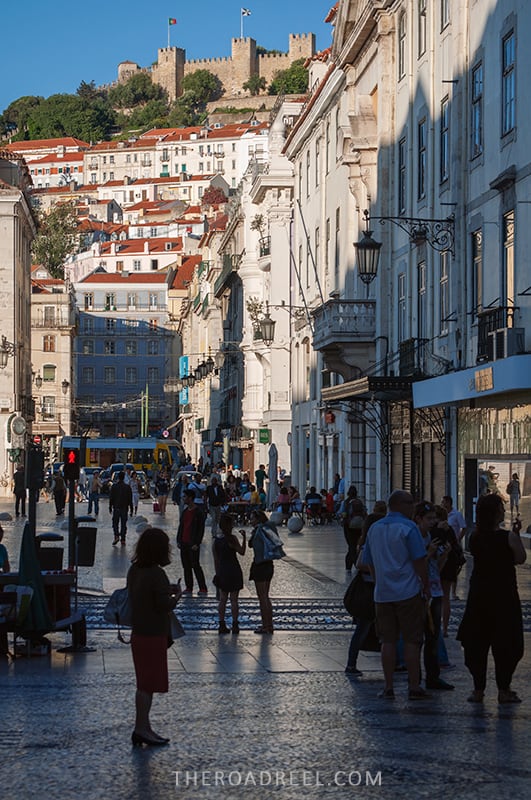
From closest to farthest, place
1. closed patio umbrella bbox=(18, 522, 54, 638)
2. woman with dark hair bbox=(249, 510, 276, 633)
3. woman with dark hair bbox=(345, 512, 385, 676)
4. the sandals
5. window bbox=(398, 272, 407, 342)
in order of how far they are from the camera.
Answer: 1. the sandals
2. woman with dark hair bbox=(345, 512, 385, 676)
3. closed patio umbrella bbox=(18, 522, 54, 638)
4. woman with dark hair bbox=(249, 510, 276, 633)
5. window bbox=(398, 272, 407, 342)

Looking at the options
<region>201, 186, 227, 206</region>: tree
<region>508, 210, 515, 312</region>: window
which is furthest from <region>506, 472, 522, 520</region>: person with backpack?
<region>201, 186, 227, 206</region>: tree

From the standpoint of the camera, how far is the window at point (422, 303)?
3353 cm

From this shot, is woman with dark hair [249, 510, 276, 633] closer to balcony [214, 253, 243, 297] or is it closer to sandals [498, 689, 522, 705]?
sandals [498, 689, 522, 705]

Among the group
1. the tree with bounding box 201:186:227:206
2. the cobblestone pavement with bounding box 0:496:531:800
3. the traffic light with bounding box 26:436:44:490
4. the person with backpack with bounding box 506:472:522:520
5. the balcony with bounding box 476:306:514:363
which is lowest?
→ the cobblestone pavement with bounding box 0:496:531:800

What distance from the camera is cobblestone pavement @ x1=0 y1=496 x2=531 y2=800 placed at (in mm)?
8359

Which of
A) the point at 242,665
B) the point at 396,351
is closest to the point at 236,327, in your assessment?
the point at 396,351

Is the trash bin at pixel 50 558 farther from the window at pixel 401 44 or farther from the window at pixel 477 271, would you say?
the window at pixel 401 44

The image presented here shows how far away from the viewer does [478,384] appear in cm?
2650

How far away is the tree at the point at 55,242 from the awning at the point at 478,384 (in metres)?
121

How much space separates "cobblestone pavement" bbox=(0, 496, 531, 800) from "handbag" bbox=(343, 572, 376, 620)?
581mm

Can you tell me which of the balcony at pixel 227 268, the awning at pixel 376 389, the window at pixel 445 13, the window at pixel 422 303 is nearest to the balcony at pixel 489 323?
the awning at pixel 376 389

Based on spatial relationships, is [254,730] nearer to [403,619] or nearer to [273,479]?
[403,619]

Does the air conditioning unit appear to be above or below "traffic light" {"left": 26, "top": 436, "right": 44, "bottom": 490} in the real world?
above

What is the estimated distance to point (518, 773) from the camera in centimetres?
867
